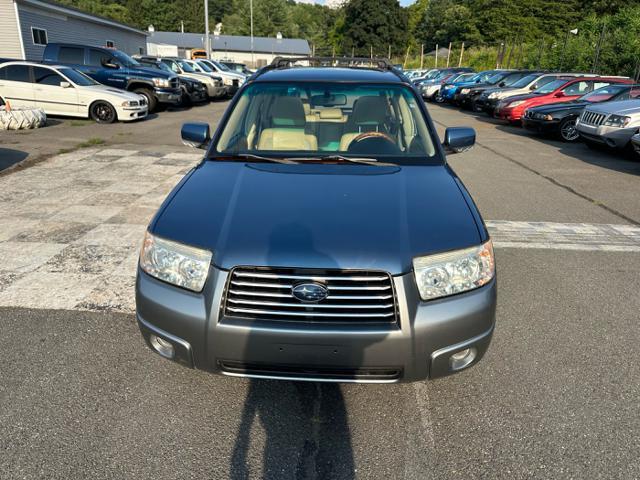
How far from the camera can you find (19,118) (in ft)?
40.4

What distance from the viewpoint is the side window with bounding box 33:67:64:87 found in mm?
13805

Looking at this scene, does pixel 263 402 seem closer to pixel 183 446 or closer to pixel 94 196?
pixel 183 446

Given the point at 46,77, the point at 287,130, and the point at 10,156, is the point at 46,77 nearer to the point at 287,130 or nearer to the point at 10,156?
the point at 10,156

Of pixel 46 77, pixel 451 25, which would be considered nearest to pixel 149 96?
pixel 46 77

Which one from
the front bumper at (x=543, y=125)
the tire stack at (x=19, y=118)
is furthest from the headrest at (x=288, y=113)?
the front bumper at (x=543, y=125)

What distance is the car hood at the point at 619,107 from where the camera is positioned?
410 inches

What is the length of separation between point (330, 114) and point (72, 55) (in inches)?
644

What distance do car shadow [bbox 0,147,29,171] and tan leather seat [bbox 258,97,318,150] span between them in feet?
21.7

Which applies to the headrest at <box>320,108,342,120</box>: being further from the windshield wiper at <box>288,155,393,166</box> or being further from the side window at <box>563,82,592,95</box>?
the side window at <box>563,82,592,95</box>

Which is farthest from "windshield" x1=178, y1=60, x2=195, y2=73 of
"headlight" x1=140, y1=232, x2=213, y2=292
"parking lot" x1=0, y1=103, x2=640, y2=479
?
"headlight" x1=140, y1=232, x2=213, y2=292

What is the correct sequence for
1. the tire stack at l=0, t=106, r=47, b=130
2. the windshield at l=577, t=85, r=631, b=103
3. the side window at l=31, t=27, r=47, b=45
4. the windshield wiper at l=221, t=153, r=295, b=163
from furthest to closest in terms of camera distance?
the side window at l=31, t=27, r=47, b=45, the windshield at l=577, t=85, r=631, b=103, the tire stack at l=0, t=106, r=47, b=130, the windshield wiper at l=221, t=153, r=295, b=163

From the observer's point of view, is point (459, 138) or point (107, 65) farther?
point (107, 65)

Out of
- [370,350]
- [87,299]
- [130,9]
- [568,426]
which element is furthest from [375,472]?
[130,9]

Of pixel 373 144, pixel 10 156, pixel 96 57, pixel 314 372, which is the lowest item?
pixel 10 156
